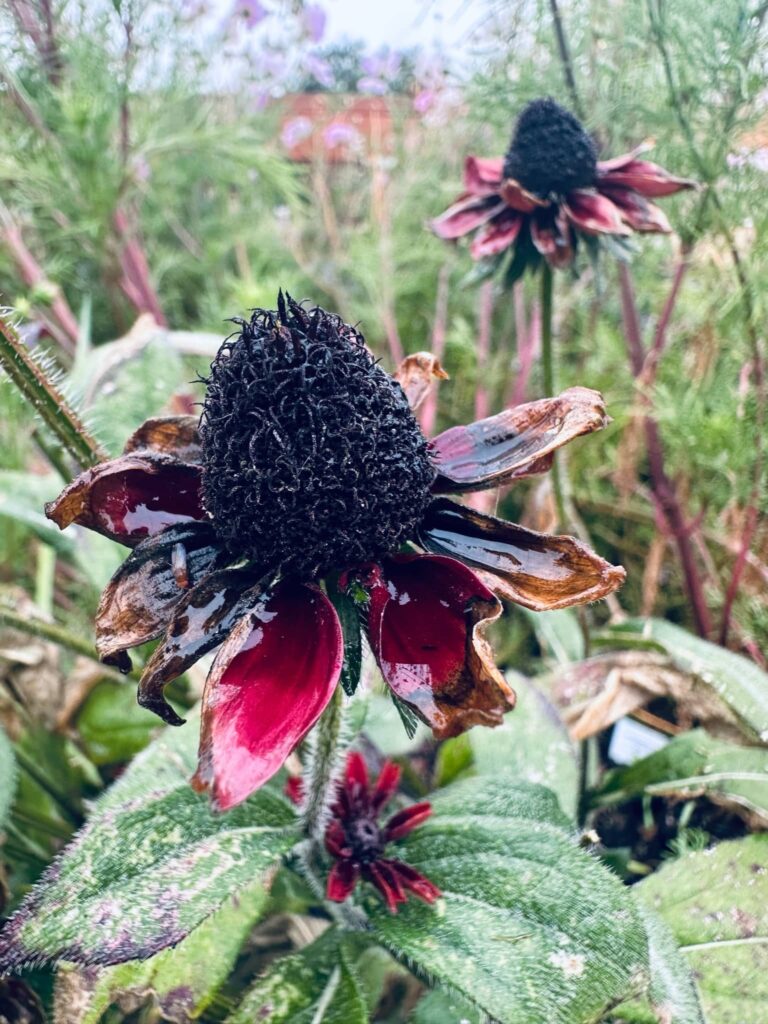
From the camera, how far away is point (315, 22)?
234 cm

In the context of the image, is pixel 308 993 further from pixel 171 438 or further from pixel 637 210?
pixel 637 210

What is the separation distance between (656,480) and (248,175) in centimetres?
146

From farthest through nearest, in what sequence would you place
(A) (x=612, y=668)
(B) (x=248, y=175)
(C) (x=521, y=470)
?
1. (B) (x=248, y=175)
2. (A) (x=612, y=668)
3. (C) (x=521, y=470)

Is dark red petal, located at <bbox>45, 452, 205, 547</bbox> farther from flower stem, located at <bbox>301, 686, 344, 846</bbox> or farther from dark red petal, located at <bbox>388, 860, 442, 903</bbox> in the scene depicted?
dark red petal, located at <bbox>388, 860, 442, 903</bbox>

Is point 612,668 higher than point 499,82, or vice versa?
point 499,82

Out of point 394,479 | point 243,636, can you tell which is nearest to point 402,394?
point 394,479

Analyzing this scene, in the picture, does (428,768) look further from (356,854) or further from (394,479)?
(394,479)

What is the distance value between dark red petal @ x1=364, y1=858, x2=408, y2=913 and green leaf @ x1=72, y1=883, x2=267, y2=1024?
142mm

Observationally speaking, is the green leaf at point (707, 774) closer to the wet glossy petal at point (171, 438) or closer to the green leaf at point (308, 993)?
the green leaf at point (308, 993)

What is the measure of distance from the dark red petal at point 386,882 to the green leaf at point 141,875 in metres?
0.08

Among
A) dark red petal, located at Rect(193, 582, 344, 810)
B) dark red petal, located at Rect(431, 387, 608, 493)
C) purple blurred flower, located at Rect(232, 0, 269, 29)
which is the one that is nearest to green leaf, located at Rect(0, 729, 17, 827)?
dark red petal, located at Rect(193, 582, 344, 810)

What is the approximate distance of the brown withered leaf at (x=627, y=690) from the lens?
119 cm

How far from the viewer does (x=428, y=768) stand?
1.35 metres

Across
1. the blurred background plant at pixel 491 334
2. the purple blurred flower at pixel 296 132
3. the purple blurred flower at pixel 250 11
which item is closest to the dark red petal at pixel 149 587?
the blurred background plant at pixel 491 334
